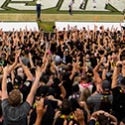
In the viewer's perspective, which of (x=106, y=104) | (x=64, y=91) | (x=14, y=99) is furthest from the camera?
(x=64, y=91)

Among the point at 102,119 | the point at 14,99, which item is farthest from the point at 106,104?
the point at 14,99

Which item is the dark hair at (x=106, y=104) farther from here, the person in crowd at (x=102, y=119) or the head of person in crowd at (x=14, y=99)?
the head of person in crowd at (x=14, y=99)

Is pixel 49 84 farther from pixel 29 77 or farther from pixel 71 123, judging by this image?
pixel 71 123

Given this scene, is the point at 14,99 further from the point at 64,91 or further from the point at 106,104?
the point at 64,91

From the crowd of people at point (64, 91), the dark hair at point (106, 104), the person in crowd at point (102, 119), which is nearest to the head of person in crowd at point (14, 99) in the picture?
the crowd of people at point (64, 91)

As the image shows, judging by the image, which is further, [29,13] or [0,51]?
[29,13]

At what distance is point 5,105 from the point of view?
6363 millimetres

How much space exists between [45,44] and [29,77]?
6433mm

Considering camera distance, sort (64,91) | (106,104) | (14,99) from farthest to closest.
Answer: (64,91), (106,104), (14,99)

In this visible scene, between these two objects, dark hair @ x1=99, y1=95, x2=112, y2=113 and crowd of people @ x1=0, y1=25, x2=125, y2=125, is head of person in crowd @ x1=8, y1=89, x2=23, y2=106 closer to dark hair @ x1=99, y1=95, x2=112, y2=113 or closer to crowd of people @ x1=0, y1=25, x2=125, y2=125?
crowd of people @ x1=0, y1=25, x2=125, y2=125

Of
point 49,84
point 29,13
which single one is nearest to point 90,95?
point 49,84

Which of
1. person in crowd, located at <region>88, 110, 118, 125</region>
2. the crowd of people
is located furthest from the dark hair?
person in crowd, located at <region>88, 110, 118, 125</region>

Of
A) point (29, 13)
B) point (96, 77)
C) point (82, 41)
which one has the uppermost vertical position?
point (96, 77)

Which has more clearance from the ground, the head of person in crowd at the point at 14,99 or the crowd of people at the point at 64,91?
the head of person in crowd at the point at 14,99
